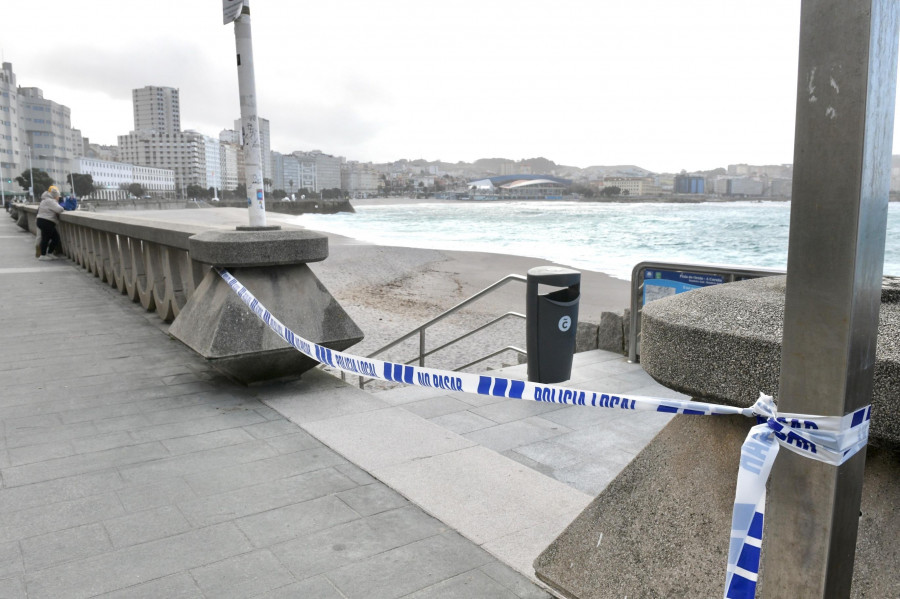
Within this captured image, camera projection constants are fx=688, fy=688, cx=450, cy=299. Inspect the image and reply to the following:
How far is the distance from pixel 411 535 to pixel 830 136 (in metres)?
2.36

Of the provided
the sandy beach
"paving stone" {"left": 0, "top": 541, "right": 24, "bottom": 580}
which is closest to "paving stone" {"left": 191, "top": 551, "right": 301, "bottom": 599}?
"paving stone" {"left": 0, "top": 541, "right": 24, "bottom": 580}

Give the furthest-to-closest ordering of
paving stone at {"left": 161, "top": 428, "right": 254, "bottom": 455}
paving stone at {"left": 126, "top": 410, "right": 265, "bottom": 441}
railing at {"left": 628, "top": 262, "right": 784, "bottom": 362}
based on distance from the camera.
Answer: railing at {"left": 628, "top": 262, "right": 784, "bottom": 362}, paving stone at {"left": 126, "top": 410, "right": 265, "bottom": 441}, paving stone at {"left": 161, "top": 428, "right": 254, "bottom": 455}

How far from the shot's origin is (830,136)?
4.62 feet

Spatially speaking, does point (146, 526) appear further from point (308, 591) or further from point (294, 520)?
point (308, 591)

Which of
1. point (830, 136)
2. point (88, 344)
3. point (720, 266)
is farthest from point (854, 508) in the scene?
point (88, 344)

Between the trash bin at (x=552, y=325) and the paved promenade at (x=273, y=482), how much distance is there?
0.61 m

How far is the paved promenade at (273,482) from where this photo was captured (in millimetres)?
2746

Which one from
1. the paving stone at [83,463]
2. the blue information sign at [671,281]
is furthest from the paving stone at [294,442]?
the blue information sign at [671,281]

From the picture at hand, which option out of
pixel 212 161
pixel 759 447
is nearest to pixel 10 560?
pixel 759 447

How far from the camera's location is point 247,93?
5543 mm

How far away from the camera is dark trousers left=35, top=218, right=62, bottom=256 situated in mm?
17578

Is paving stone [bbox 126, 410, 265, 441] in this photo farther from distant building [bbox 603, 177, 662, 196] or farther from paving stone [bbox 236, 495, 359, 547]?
distant building [bbox 603, 177, 662, 196]

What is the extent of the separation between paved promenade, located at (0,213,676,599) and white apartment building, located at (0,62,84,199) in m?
130

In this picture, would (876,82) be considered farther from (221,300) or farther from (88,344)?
(88,344)
